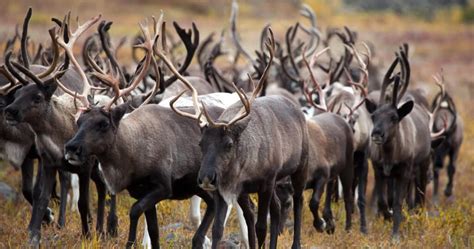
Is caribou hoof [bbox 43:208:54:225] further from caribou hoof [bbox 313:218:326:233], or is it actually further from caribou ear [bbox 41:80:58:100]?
caribou hoof [bbox 313:218:326:233]

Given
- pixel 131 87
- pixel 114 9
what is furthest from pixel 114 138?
pixel 114 9

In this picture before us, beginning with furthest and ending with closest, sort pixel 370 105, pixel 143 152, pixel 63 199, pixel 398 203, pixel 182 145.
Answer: pixel 370 105
pixel 398 203
pixel 63 199
pixel 182 145
pixel 143 152

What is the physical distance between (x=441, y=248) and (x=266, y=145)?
3.25 m

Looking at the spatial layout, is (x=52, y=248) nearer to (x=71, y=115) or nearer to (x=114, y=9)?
(x=71, y=115)

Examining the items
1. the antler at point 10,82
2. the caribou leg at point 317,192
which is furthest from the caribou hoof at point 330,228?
the antler at point 10,82

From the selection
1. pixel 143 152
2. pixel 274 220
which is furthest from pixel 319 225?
pixel 143 152

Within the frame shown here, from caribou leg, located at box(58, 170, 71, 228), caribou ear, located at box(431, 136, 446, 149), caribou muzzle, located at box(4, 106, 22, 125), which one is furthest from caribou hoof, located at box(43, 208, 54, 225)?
caribou ear, located at box(431, 136, 446, 149)

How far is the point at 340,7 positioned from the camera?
67375mm

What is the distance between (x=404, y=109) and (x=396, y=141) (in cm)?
46

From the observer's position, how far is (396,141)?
11039 millimetres

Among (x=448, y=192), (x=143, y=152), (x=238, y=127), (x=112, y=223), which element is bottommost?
(x=448, y=192)

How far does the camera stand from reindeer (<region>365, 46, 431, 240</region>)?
1073 cm

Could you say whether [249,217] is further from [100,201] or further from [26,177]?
[26,177]

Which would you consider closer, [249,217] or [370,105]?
[249,217]
